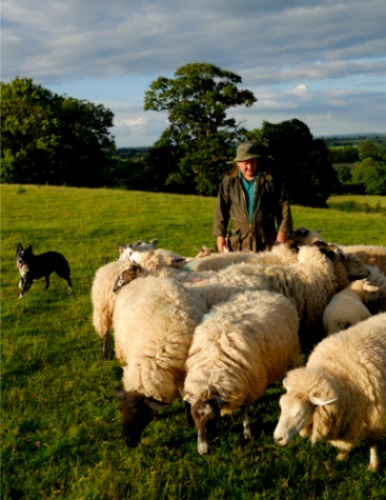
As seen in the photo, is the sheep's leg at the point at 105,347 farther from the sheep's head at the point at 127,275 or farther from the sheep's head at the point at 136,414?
the sheep's head at the point at 136,414

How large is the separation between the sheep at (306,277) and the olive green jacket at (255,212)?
2.91ft

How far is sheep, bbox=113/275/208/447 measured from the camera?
4391 millimetres

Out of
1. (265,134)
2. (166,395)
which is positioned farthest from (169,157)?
(166,395)

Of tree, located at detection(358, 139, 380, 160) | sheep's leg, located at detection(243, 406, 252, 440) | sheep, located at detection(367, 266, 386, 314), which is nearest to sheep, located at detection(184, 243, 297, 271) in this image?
sheep, located at detection(367, 266, 386, 314)

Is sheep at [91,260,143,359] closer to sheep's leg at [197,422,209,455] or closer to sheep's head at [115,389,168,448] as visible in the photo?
sheep's head at [115,389,168,448]

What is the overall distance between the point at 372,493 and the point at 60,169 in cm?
4018

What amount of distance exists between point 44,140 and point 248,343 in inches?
1521

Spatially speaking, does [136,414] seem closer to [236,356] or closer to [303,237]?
[236,356]

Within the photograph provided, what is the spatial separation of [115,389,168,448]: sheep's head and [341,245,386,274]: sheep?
5.04 metres

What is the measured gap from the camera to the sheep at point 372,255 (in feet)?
26.7

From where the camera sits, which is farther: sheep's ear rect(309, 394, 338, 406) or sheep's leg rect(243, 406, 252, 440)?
sheep's leg rect(243, 406, 252, 440)

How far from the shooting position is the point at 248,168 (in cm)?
749

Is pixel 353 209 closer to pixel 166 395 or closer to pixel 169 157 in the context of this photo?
pixel 169 157

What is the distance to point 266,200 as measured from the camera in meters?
7.56
